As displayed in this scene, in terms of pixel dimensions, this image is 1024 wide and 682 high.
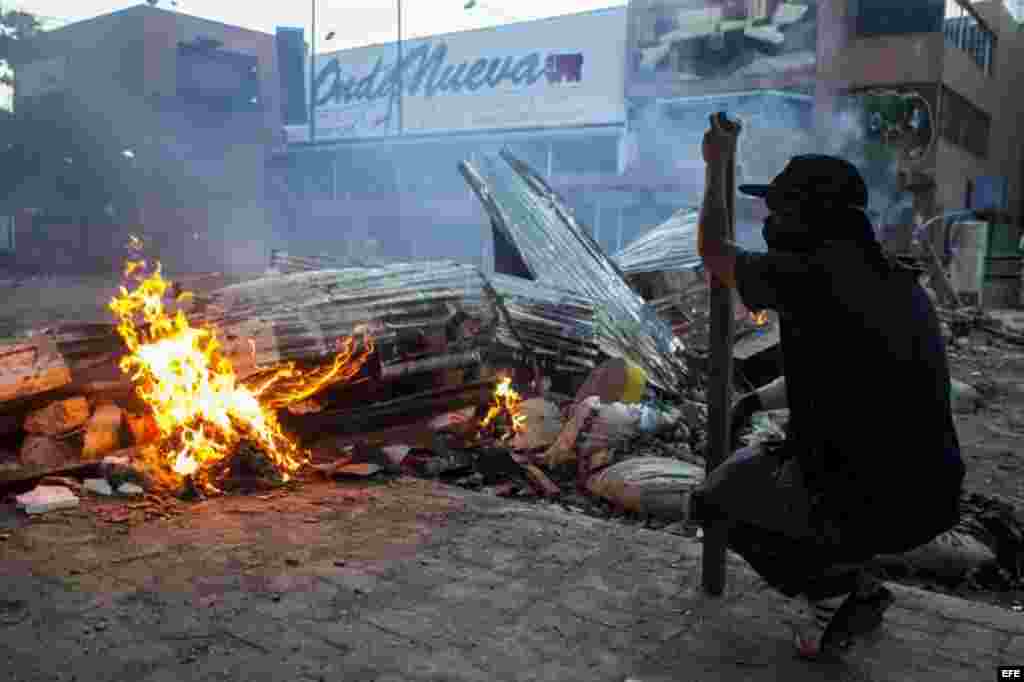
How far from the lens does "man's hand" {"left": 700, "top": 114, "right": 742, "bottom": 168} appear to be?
10.5 ft

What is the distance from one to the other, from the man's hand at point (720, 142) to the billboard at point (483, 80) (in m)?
21.8

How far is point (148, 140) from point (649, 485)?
3198 cm

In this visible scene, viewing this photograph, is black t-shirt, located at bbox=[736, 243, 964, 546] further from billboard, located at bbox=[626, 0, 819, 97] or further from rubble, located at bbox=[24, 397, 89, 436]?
billboard, located at bbox=[626, 0, 819, 97]

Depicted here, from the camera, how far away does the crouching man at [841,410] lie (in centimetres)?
258

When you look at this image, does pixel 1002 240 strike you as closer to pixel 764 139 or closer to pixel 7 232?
pixel 764 139

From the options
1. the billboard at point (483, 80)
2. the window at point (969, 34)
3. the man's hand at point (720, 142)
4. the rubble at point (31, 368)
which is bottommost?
the rubble at point (31, 368)

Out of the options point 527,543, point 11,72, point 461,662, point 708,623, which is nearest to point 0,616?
point 461,662

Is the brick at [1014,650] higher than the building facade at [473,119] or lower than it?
lower

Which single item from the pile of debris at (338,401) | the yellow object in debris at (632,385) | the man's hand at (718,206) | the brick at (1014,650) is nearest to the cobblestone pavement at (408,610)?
the brick at (1014,650)

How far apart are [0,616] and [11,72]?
118 ft

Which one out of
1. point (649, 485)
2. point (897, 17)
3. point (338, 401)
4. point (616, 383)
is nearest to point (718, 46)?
point (897, 17)

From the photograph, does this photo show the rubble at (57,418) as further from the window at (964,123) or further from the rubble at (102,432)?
the window at (964,123)

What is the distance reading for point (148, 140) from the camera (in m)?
31.4

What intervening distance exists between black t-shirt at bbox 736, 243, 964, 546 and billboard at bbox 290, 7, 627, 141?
888 inches
